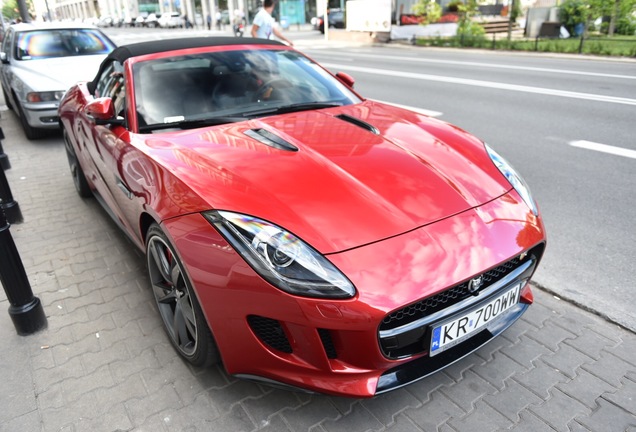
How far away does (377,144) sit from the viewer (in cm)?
260

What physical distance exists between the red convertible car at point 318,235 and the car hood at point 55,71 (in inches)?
175

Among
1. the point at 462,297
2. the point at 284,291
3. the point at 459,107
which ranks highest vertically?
the point at 284,291

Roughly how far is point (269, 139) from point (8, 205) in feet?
9.97

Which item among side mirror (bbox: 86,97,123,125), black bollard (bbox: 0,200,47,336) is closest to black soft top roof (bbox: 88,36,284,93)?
side mirror (bbox: 86,97,123,125)

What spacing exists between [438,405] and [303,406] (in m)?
0.62

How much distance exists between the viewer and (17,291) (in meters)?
2.71

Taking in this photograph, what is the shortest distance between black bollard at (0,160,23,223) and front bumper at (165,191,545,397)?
2911 mm

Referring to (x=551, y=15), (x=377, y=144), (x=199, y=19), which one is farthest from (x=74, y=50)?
(x=199, y=19)

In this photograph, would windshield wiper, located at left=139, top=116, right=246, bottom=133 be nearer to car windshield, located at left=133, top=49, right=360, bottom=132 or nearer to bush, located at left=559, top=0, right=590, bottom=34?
car windshield, located at left=133, top=49, right=360, bottom=132

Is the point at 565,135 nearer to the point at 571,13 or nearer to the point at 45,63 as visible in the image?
the point at 45,63

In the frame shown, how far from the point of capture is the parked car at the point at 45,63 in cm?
659

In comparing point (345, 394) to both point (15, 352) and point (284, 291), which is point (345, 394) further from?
point (15, 352)

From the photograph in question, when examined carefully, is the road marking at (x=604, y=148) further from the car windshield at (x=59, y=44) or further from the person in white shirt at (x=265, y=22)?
the car windshield at (x=59, y=44)

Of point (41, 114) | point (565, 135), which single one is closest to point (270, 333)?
point (565, 135)
